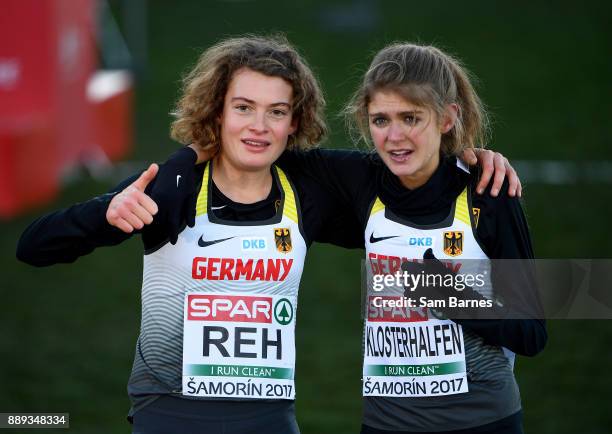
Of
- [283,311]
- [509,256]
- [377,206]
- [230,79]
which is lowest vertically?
[283,311]

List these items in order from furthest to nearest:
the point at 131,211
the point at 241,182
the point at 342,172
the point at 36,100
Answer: the point at 36,100 < the point at 342,172 < the point at 241,182 < the point at 131,211

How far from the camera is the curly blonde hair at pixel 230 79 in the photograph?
3.85 m

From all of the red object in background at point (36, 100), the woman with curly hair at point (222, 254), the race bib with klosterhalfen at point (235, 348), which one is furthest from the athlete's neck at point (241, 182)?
the red object in background at point (36, 100)

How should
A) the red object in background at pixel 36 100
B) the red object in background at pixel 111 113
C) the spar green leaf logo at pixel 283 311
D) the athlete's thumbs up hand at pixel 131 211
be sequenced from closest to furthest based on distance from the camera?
the athlete's thumbs up hand at pixel 131 211 → the spar green leaf logo at pixel 283 311 → the red object in background at pixel 36 100 → the red object in background at pixel 111 113

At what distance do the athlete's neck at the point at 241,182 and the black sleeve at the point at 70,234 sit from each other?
38 cm

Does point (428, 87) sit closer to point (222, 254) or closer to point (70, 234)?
point (222, 254)

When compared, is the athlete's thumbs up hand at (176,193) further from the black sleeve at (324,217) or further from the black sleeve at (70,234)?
the black sleeve at (324,217)

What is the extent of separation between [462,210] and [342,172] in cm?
50

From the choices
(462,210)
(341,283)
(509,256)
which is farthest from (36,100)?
(509,256)

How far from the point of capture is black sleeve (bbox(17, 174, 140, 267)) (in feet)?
11.7

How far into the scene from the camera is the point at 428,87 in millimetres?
3697

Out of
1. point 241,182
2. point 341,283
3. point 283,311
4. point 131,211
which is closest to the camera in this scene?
point 131,211

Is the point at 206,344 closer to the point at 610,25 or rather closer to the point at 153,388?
the point at 153,388

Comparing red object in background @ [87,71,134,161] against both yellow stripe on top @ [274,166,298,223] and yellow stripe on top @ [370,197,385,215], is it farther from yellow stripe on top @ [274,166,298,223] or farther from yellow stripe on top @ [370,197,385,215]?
yellow stripe on top @ [370,197,385,215]
